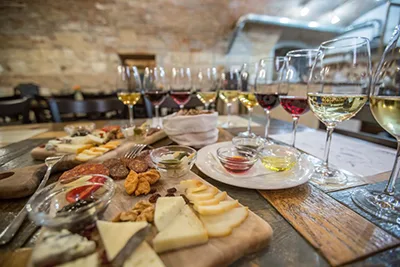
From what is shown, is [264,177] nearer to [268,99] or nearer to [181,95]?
[268,99]

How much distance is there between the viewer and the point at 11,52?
460 centimetres

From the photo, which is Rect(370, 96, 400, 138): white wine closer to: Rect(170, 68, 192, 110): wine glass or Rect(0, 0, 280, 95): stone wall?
Rect(170, 68, 192, 110): wine glass

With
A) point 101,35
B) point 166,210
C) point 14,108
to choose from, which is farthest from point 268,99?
point 101,35

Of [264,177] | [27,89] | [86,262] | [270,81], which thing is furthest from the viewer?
[27,89]

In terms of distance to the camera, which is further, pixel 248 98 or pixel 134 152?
pixel 248 98

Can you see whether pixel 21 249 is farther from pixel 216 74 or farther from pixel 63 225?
pixel 216 74

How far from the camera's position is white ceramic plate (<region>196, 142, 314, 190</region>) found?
0.48m

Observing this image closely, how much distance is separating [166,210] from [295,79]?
33.5 inches

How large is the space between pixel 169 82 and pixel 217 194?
2.98ft

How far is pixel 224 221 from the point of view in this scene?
35 centimetres

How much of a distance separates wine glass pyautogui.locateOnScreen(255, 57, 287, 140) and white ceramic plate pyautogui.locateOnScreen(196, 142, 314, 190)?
0.39m

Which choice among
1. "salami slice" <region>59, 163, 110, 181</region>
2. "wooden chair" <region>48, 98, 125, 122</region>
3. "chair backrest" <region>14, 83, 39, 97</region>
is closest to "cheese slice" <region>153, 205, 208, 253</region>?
"salami slice" <region>59, 163, 110, 181</region>

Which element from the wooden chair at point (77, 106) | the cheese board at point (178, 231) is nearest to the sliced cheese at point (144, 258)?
the cheese board at point (178, 231)

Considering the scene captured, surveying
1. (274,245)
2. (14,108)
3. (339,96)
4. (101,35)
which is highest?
(101,35)
